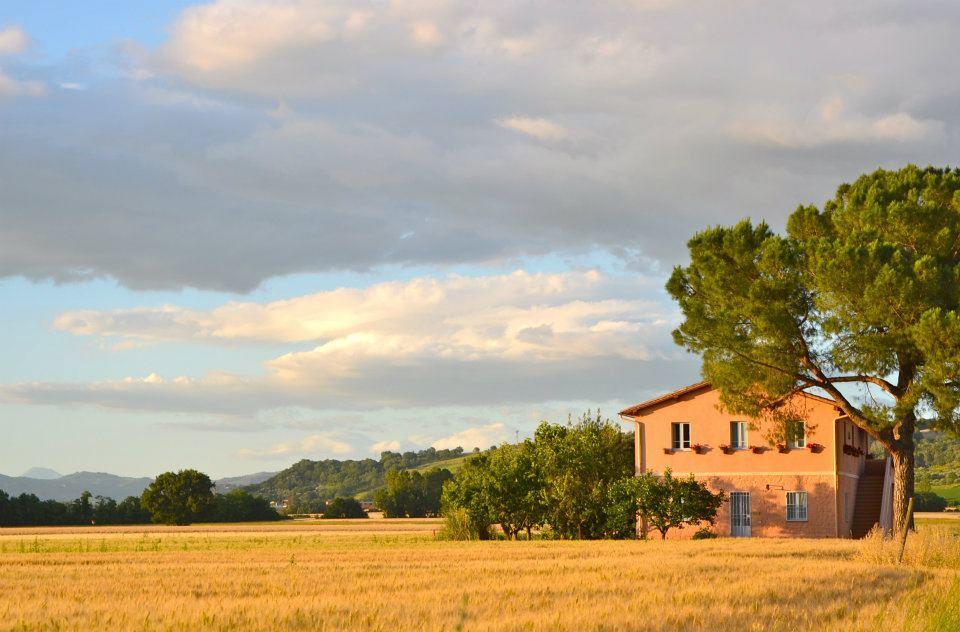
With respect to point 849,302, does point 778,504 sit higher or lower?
lower

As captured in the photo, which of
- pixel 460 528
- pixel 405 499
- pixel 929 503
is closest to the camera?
pixel 460 528

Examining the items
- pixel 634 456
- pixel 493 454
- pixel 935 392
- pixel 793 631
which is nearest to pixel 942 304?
pixel 935 392

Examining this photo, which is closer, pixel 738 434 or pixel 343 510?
pixel 738 434

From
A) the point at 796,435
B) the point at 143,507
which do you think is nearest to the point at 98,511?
the point at 143,507

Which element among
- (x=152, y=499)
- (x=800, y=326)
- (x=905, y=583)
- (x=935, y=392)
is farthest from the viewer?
(x=152, y=499)

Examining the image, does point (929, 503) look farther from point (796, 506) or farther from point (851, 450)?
point (796, 506)

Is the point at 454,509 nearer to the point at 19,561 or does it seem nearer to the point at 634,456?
the point at 634,456

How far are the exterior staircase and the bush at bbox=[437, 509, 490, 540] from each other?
56.7ft

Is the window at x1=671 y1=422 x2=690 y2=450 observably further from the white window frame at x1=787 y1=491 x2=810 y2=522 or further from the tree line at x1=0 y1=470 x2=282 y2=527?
the tree line at x1=0 y1=470 x2=282 y2=527

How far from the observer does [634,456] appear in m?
53.3

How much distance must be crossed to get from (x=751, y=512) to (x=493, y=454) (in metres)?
12.0

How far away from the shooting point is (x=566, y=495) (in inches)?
1937

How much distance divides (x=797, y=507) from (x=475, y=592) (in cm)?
3463

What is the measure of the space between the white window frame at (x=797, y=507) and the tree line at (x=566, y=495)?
128 inches
